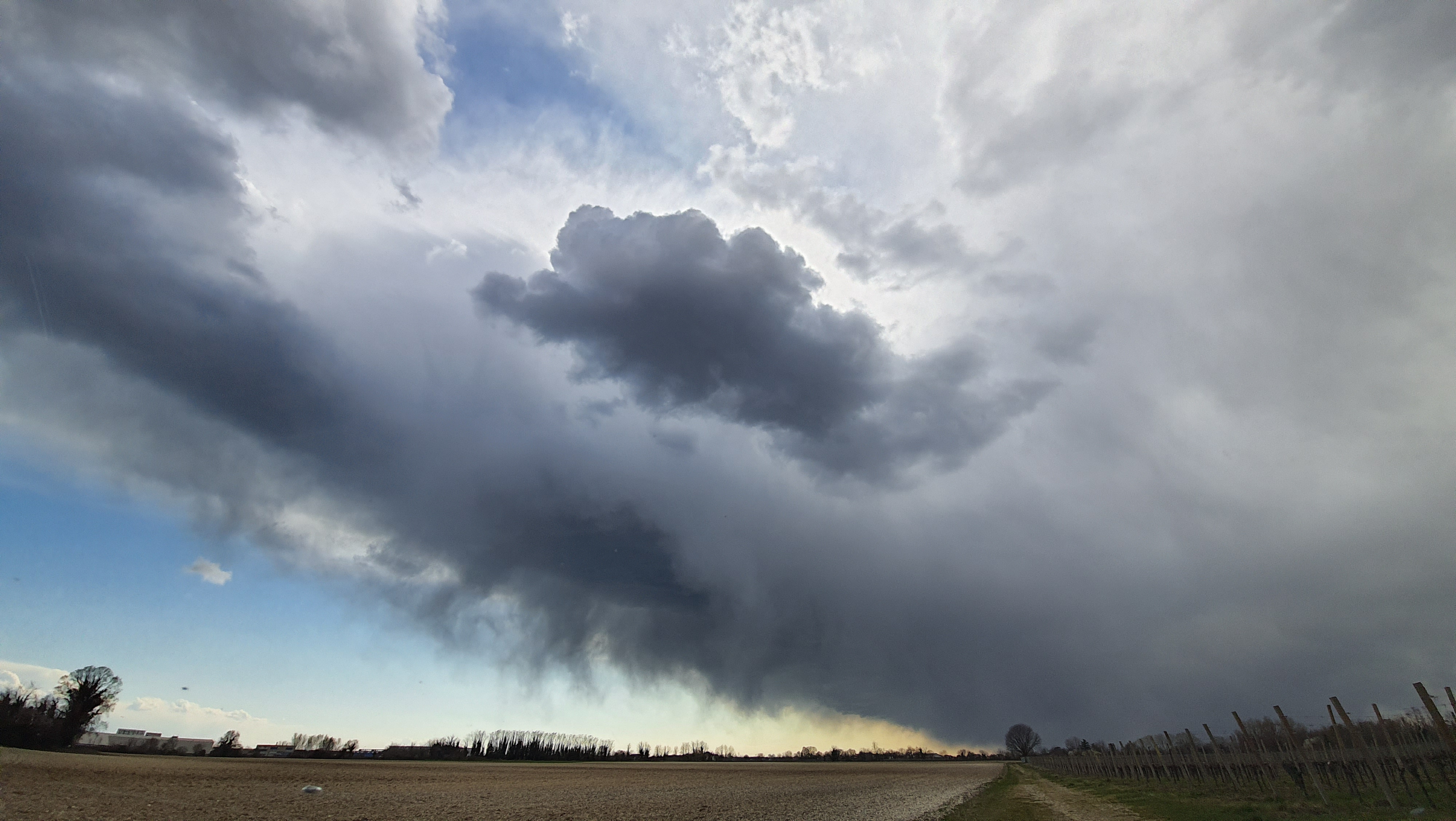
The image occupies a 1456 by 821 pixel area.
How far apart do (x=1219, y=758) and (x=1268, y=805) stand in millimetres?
21673

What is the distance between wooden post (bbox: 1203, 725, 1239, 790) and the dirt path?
9.60m

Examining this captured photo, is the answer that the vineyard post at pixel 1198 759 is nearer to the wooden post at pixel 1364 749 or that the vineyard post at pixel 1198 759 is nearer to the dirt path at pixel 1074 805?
the dirt path at pixel 1074 805

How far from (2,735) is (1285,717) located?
158 meters

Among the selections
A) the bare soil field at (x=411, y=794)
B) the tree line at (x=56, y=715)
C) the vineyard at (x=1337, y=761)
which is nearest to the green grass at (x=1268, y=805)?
the vineyard at (x=1337, y=761)

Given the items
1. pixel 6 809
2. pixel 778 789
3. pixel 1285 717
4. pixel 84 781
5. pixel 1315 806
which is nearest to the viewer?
pixel 6 809

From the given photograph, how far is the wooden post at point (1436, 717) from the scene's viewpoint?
27.6 m

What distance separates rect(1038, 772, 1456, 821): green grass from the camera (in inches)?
1176

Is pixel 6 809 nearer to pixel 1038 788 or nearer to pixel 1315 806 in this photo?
pixel 1315 806

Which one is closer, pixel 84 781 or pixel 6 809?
pixel 6 809

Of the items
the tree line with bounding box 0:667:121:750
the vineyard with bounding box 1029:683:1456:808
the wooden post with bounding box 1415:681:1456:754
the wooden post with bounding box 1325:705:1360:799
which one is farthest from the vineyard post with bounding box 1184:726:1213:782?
the tree line with bounding box 0:667:121:750

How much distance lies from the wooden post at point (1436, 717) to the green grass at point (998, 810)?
18.7m

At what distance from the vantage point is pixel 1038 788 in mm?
76625

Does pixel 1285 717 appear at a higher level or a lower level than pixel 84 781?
higher

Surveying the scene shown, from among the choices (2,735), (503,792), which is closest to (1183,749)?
(503,792)
